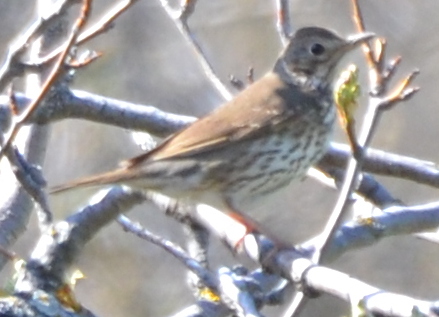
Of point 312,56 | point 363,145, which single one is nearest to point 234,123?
point 312,56

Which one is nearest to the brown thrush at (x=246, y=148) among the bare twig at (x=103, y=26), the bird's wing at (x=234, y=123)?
the bird's wing at (x=234, y=123)

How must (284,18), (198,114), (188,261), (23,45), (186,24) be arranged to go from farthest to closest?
(198,114)
(284,18)
(186,24)
(188,261)
(23,45)

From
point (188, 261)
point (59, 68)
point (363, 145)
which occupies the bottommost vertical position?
point (188, 261)

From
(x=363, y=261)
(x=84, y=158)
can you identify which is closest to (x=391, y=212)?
(x=363, y=261)

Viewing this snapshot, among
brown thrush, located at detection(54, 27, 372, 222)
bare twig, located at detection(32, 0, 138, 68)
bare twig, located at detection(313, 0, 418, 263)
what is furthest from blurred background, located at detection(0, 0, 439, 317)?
bare twig, located at detection(32, 0, 138, 68)

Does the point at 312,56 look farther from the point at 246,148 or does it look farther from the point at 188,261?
the point at 188,261

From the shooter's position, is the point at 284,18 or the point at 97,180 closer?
the point at 97,180

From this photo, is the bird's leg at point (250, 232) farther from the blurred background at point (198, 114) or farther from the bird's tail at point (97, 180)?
the blurred background at point (198, 114)
